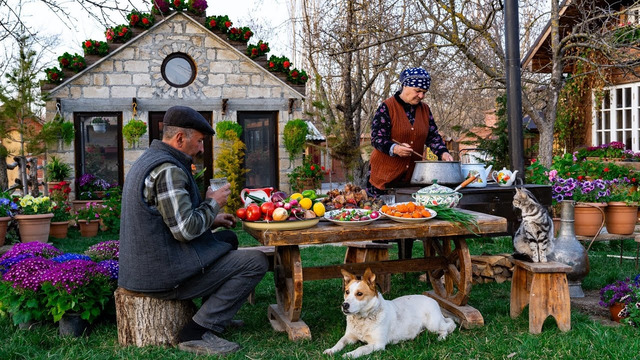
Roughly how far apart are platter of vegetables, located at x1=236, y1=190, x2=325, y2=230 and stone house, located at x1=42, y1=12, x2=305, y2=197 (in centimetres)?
861

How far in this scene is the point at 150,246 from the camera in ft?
→ 12.1

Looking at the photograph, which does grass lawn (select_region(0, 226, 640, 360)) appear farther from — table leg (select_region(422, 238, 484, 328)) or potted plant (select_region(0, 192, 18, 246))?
potted plant (select_region(0, 192, 18, 246))

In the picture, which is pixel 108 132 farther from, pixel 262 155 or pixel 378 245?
pixel 378 245

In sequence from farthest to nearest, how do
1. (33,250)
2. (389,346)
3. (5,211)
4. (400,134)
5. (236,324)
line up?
(5,211)
(400,134)
(33,250)
(236,324)
(389,346)

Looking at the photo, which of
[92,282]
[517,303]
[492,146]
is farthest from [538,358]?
[492,146]

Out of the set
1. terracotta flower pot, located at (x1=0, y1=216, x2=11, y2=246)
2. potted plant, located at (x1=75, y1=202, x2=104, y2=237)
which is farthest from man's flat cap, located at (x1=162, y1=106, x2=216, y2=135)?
potted plant, located at (x1=75, y1=202, x2=104, y2=237)

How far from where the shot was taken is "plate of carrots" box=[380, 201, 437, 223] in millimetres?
4086

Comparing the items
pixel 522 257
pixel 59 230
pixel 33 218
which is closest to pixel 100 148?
pixel 59 230

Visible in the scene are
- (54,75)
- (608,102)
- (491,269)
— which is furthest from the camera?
(608,102)

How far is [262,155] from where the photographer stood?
1290cm

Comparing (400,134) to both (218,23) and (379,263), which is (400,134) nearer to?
(379,263)

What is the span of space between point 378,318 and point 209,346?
113 centimetres

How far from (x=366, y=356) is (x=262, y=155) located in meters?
9.48

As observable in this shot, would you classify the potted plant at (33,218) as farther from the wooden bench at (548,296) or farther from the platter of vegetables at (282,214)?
the wooden bench at (548,296)
